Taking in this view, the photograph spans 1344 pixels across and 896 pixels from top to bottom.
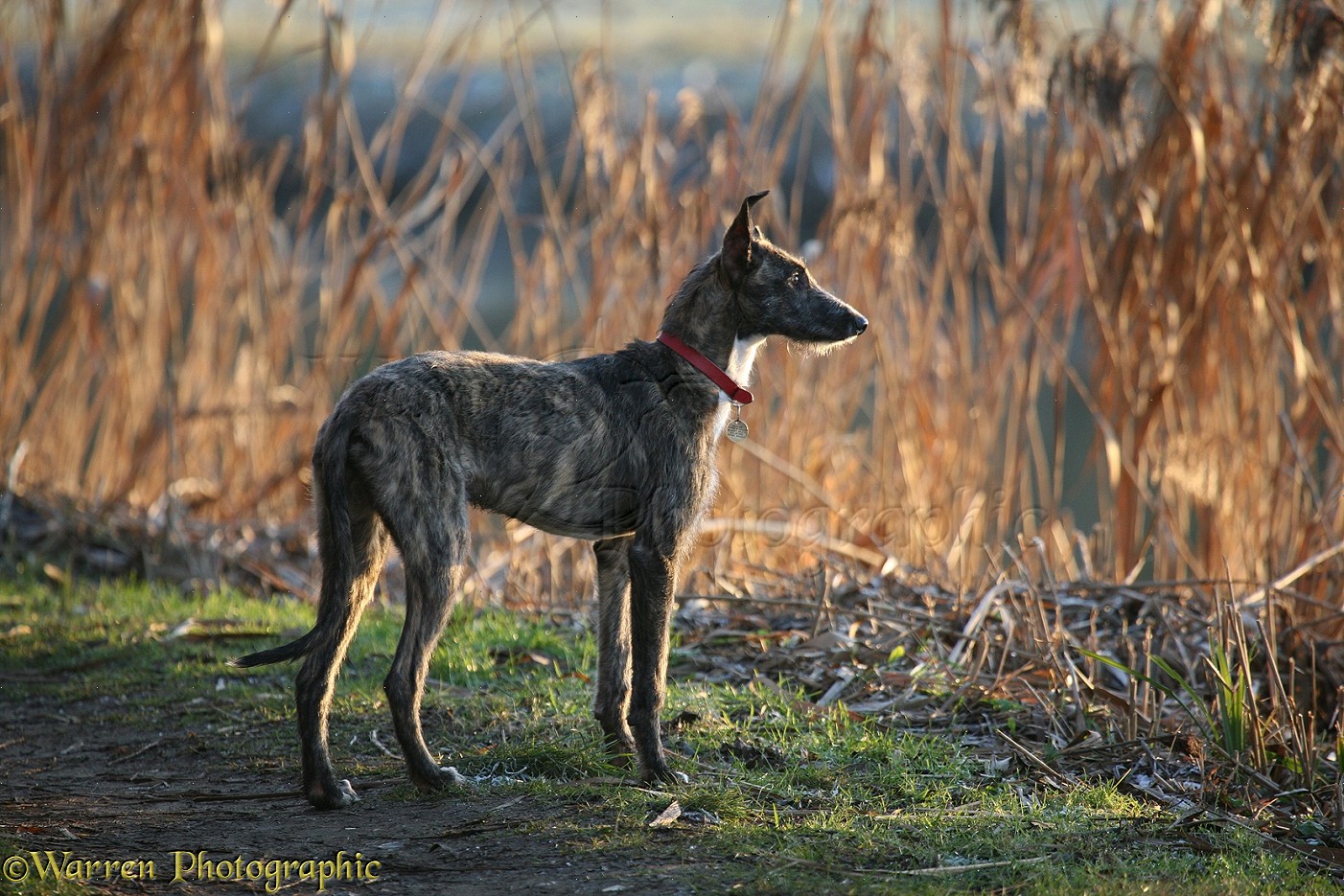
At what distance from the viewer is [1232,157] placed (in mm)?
6125

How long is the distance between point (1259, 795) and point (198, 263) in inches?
242

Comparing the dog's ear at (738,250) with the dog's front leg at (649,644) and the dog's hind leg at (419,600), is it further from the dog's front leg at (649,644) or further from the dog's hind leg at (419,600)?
the dog's hind leg at (419,600)

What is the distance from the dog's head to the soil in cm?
170

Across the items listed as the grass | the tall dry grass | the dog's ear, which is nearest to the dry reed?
the tall dry grass

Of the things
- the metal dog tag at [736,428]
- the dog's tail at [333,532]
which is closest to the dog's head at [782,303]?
the metal dog tag at [736,428]

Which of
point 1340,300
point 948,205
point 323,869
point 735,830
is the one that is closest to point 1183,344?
point 1340,300

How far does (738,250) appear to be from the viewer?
413cm

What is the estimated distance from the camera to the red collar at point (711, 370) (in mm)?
4145

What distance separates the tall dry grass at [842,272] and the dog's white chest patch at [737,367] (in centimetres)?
158

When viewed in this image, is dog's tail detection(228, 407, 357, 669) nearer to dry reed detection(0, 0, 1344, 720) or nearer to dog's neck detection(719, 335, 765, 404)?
dog's neck detection(719, 335, 765, 404)

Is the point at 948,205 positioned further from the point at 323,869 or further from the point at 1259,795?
the point at 323,869

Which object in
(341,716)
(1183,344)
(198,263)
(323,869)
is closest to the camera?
(323,869)

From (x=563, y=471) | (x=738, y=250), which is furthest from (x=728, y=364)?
(x=563, y=471)

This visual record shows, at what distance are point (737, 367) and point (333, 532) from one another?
1.48 m
